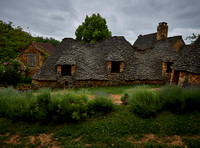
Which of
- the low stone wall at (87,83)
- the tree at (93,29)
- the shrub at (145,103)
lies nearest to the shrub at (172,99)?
the shrub at (145,103)

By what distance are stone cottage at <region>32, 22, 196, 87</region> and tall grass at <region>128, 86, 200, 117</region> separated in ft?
25.0

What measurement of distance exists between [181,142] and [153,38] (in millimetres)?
21668

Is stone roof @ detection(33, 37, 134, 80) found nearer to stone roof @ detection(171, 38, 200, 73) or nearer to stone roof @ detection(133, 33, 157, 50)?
stone roof @ detection(171, 38, 200, 73)

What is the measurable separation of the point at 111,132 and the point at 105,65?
10.3m

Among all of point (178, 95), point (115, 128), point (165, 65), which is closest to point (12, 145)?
point (115, 128)

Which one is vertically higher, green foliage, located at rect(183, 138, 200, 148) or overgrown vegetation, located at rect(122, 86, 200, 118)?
overgrown vegetation, located at rect(122, 86, 200, 118)

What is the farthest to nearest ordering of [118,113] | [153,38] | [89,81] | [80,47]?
[153,38] → [80,47] → [89,81] → [118,113]

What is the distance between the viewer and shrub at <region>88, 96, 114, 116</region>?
5045 millimetres

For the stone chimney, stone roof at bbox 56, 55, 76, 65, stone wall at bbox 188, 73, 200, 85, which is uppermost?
the stone chimney

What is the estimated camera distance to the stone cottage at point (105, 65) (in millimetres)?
12297

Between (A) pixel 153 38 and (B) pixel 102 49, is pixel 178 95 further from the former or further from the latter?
(A) pixel 153 38

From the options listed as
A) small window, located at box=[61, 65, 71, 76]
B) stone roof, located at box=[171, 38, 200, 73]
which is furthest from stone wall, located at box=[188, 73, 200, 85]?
small window, located at box=[61, 65, 71, 76]

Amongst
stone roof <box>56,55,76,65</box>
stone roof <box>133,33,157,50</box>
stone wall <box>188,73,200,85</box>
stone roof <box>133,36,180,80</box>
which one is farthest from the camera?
stone roof <box>133,33,157,50</box>

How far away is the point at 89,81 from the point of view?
12547 mm
